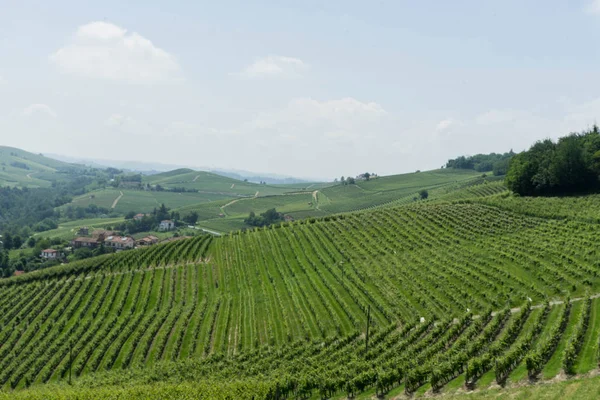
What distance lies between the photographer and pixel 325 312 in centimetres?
5744

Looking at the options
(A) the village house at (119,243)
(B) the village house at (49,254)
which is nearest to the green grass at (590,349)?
(A) the village house at (119,243)

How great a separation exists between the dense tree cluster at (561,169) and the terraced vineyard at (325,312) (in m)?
13.8

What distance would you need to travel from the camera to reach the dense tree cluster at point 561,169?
89188 mm

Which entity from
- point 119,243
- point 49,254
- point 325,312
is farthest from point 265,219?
point 325,312

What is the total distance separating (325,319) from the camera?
5525 centimetres

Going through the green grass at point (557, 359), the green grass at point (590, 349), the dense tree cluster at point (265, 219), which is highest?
the green grass at point (590, 349)

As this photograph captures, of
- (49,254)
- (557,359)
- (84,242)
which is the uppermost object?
(557,359)

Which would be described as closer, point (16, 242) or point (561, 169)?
point (561, 169)

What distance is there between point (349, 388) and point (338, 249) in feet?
147

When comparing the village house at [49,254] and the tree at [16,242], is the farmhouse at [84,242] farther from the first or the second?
the tree at [16,242]

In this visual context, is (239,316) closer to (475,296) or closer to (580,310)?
(475,296)

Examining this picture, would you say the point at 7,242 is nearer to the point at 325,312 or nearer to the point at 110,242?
the point at 110,242

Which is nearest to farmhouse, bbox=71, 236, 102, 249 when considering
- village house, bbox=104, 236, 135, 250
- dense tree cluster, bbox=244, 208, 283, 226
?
village house, bbox=104, 236, 135, 250

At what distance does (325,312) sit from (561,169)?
2297 inches
